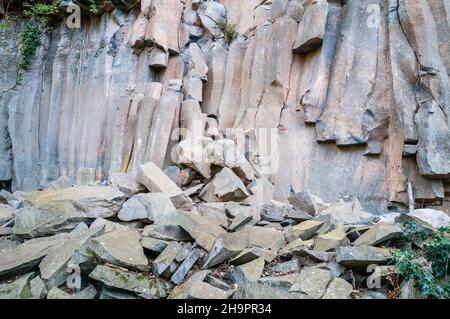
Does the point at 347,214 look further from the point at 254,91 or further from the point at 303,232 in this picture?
the point at 254,91

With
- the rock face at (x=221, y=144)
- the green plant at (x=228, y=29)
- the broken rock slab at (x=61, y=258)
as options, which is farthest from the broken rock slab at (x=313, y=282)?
the green plant at (x=228, y=29)

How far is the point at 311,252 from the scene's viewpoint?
4.52 m

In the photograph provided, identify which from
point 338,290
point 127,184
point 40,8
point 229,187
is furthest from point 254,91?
point 40,8

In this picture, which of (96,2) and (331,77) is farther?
(96,2)

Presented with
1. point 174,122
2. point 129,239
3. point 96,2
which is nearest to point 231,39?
point 174,122

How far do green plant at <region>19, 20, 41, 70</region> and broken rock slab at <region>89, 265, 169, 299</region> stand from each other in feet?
39.8

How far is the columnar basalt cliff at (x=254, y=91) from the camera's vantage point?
7.14 metres

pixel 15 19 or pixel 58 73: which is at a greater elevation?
pixel 15 19

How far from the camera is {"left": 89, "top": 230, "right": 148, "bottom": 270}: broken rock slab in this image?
4.32 meters

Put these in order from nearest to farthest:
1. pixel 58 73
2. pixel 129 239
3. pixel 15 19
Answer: pixel 129 239 → pixel 58 73 → pixel 15 19

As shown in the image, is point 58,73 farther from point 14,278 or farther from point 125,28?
point 14,278

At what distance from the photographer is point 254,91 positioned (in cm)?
929

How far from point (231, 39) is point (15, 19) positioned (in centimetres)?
907

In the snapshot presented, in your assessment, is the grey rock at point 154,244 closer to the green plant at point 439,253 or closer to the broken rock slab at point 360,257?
the broken rock slab at point 360,257
